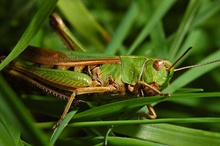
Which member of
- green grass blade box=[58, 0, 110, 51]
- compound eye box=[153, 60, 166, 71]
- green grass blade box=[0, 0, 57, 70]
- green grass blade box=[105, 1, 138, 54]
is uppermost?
green grass blade box=[58, 0, 110, 51]

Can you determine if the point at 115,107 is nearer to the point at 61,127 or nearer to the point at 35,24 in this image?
the point at 61,127

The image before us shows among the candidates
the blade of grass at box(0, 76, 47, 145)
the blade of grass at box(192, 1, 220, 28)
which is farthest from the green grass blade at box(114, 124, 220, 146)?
the blade of grass at box(192, 1, 220, 28)

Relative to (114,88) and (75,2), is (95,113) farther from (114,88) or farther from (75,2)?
(75,2)

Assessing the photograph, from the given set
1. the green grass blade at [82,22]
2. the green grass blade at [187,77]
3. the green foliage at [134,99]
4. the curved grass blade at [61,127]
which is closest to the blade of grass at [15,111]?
the green foliage at [134,99]

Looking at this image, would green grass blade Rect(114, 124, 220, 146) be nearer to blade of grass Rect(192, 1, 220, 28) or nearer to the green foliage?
the green foliage

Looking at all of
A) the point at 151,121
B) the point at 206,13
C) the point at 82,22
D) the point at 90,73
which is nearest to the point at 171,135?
the point at 151,121

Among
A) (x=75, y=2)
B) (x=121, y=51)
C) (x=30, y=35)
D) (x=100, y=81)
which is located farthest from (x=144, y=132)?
(x=75, y=2)

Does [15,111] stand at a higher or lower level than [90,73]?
lower
